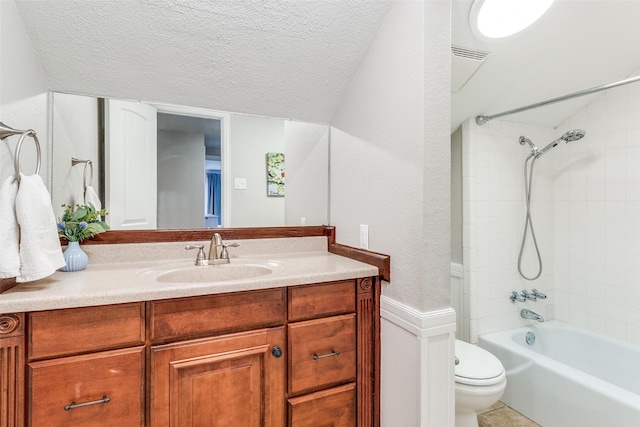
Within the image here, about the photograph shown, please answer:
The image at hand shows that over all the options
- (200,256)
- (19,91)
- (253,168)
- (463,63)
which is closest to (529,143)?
(463,63)

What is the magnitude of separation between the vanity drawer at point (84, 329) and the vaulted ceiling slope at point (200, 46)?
39.1 inches

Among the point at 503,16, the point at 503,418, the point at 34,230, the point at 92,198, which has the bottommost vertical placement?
the point at 503,418

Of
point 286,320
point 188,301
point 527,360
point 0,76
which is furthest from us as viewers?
point 527,360

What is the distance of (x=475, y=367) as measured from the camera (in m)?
1.61

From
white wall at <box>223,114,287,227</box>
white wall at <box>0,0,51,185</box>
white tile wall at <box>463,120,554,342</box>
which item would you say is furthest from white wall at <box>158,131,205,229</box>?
white tile wall at <box>463,120,554,342</box>

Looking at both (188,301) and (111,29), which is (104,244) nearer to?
(188,301)

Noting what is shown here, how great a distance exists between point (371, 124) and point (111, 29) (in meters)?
1.09

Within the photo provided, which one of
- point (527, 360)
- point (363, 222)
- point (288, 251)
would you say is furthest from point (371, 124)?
point (527, 360)

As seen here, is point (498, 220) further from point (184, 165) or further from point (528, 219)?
point (184, 165)

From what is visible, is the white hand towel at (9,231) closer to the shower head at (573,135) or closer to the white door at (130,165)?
the white door at (130,165)

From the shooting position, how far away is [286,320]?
3.83 ft

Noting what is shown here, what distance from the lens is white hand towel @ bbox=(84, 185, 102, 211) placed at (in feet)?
4.54

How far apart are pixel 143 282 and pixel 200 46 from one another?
3.18ft

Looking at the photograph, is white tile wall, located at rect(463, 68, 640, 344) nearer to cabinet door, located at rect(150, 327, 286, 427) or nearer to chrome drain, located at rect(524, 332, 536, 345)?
chrome drain, located at rect(524, 332, 536, 345)
